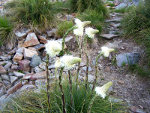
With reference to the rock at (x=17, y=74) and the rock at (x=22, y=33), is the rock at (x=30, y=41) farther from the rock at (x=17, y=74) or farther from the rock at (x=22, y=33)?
the rock at (x=17, y=74)

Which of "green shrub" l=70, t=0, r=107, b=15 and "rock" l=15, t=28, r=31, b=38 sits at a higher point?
"green shrub" l=70, t=0, r=107, b=15

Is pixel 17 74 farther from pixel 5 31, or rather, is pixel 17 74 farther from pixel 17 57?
pixel 5 31

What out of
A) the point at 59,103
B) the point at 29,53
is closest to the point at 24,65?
the point at 29,53

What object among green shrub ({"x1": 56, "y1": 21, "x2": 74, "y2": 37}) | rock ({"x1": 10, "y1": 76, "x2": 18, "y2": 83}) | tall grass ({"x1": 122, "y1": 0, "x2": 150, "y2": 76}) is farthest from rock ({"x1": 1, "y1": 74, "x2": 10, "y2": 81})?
tall grass ({"x1": 122, "y1": 0, "x2": 150, "y2": 76})

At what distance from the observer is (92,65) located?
12.5 feet

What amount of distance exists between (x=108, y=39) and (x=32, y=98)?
3.00 metres

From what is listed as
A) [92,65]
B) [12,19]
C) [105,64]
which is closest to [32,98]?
[92,65]

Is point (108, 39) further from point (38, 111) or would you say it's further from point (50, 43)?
point (50, 43)

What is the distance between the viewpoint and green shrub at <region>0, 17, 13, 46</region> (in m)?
4.40

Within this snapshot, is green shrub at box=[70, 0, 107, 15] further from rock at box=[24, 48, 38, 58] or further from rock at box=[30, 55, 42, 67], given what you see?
rock at box=[30, 55, 42, 67]

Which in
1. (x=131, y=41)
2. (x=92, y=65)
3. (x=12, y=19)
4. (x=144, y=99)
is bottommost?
(x=144, y=99)

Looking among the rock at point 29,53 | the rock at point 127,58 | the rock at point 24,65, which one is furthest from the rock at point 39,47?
the rock at point 127,58

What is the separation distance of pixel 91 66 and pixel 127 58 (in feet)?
2.74

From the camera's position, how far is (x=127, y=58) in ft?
12.2
